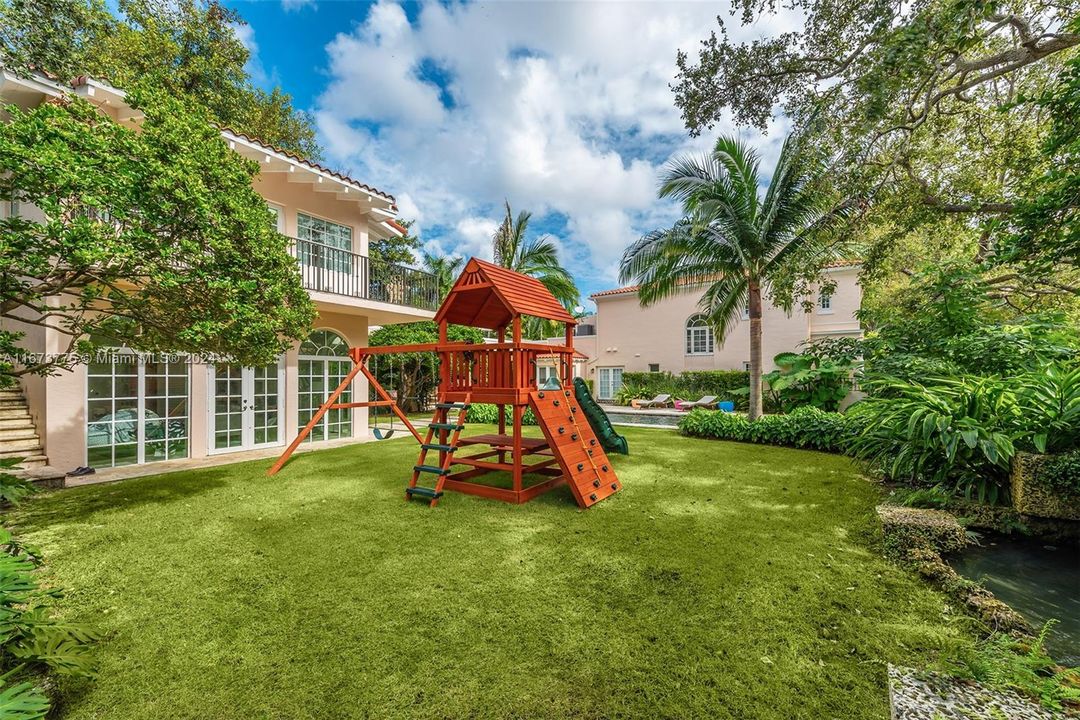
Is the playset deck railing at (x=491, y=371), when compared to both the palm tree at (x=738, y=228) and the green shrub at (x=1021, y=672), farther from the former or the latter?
the palm tree at (x=738, y=228)

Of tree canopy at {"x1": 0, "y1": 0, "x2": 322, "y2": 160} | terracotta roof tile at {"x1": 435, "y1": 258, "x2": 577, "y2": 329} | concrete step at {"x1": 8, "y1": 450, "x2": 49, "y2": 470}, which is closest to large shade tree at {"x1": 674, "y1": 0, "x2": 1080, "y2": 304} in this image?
terracotta roof tile at {"x1": 435, "y1": 258, "x2": 577, "y2": 329}

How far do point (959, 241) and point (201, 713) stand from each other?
18.3 metres

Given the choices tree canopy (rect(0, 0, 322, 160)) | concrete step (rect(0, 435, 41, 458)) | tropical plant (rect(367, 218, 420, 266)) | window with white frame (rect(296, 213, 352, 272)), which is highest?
tree canopy (rect(0, 0, 322, 160))

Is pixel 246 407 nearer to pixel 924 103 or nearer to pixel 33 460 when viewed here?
pixel 33 460

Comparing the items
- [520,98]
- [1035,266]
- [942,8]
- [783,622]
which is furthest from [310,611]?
[520,98]

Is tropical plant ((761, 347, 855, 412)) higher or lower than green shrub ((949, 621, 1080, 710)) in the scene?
higher

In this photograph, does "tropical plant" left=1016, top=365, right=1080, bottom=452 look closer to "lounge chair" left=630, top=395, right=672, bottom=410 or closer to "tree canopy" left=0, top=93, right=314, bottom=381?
"tree canopy" left=0, top=93, right=314, bottom=381

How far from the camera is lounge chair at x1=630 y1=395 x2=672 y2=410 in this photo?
858 inches

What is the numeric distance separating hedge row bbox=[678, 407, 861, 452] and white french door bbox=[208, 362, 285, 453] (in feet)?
37.9

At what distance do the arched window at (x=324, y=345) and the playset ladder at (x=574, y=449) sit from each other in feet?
24.2

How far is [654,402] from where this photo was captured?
2189 cm

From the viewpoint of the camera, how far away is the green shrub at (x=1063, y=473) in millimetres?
4059

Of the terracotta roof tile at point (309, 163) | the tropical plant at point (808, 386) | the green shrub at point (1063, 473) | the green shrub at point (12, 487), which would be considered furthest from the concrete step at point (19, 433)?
the tropical plant at point (808, 386)

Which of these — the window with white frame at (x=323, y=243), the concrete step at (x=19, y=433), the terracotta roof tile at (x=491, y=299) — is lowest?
the concrete step at (x=19, y=433)
